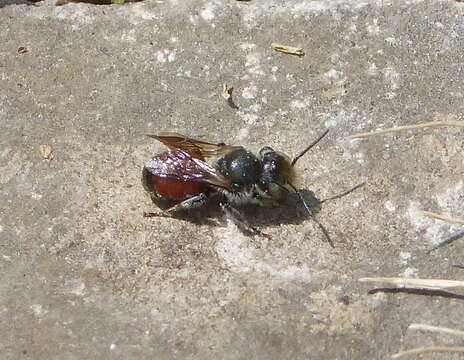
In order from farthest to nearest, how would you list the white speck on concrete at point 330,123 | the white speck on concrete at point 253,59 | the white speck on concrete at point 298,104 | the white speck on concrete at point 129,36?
1. the white speck on concrete at point 129,36
2. the white speck on concrete at point 253,59
3. the white speck on concrete at point 298,104
4. the white speck on concrete at point 330,123

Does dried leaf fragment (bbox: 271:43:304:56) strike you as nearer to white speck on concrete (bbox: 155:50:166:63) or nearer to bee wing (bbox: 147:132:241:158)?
white speck on concrete (bbox: 155:50:166:63)

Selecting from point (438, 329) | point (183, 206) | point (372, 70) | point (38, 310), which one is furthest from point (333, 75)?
point (38, 310)

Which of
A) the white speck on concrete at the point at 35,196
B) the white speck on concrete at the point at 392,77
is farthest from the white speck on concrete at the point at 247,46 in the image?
the white speck on concrete at the point at 35,196

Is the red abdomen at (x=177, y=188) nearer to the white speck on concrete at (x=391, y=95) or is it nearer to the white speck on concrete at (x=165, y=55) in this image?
the white speck on concrete at (x=165, y=55)

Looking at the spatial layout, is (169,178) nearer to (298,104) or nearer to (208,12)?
(298,104)

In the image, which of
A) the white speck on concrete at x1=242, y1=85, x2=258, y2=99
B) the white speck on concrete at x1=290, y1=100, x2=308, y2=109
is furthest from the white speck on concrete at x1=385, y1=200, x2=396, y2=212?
the white speck on concrete at x1=242, y1=85, x2=258, y2=99

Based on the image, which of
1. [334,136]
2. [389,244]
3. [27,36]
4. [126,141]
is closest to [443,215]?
[389,244]
